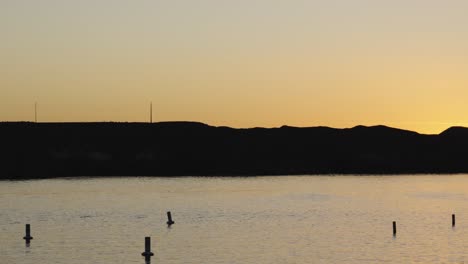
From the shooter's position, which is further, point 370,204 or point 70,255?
point 370,204

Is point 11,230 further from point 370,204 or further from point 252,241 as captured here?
point 370,204

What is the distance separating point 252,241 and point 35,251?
2237 cm

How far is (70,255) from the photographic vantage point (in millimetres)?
81375

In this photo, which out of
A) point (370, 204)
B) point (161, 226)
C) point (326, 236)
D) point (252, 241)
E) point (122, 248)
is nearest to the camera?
point (122, 248)

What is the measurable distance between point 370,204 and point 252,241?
77.6 meters

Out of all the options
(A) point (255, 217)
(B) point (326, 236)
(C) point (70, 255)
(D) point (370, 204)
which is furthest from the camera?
(D) point (370, 204)

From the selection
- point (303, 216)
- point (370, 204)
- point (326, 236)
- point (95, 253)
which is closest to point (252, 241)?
point (326, 236)

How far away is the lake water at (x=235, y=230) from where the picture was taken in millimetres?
81750

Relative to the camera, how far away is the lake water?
81.8 m

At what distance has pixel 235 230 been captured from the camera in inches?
4232

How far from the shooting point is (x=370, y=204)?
168m

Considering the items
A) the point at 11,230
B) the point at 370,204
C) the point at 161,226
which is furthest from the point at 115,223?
the point at 370,204

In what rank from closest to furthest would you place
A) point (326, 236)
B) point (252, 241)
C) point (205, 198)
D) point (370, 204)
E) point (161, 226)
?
point (252, 241) < point (326, 236) < point (161, 226) < point (370, 204) < point (205, 198)

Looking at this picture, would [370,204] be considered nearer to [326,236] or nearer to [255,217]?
[255,217]
